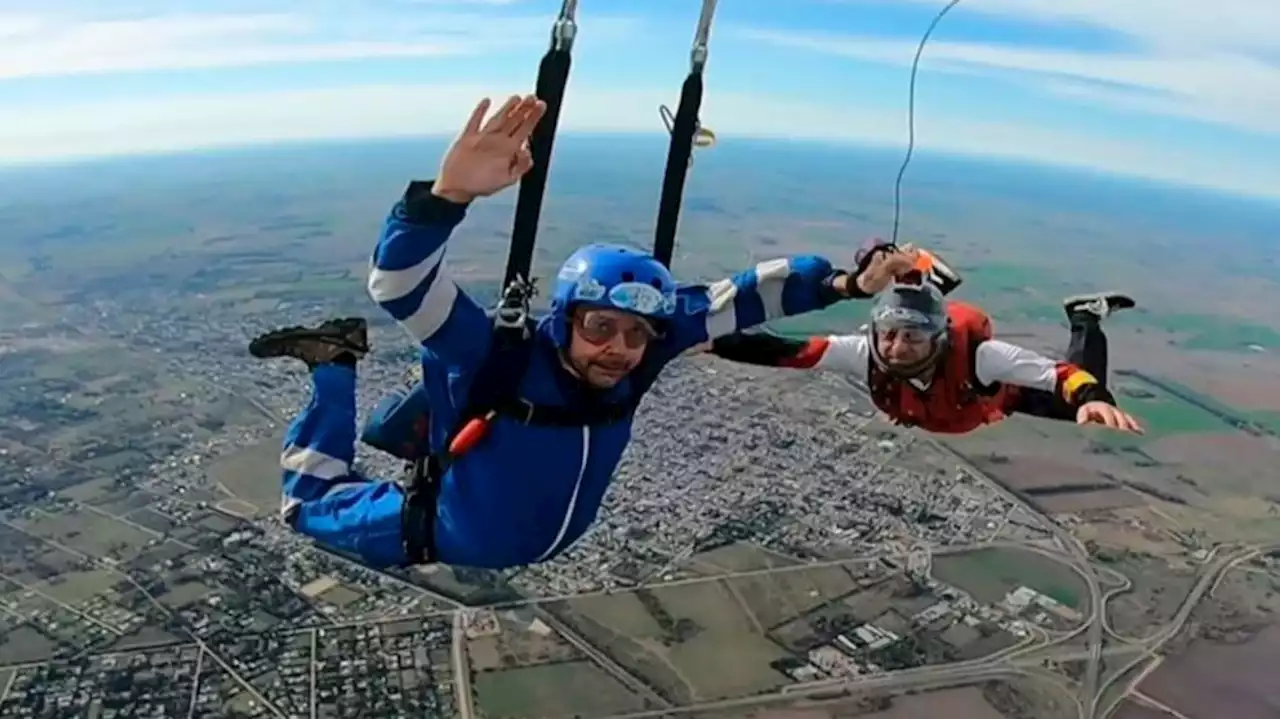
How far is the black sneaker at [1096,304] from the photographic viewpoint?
3.56 m

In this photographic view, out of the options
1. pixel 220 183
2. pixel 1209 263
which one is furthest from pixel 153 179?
pixel 1209 263

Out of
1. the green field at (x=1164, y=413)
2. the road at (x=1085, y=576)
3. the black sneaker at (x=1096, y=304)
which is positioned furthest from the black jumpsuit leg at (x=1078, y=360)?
the green field at (x=1164, y=413)

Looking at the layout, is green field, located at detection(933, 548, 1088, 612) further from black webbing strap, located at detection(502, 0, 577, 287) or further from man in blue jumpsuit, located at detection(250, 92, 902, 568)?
black webbing strap, located at detection(502, 0, 577, 287)

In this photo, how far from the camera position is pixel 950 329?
3.40 m

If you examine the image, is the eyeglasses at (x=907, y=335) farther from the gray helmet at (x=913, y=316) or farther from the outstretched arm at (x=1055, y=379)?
the outstretched arm at (x=1055, y=379)

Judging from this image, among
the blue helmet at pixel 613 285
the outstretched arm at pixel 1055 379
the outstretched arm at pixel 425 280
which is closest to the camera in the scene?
the outstretched arm at pixel 425 280

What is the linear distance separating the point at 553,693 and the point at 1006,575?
6.87 metres

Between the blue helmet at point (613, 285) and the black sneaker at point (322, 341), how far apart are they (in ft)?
2.61

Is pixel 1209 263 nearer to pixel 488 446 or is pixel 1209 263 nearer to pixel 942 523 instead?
pixel 942 523

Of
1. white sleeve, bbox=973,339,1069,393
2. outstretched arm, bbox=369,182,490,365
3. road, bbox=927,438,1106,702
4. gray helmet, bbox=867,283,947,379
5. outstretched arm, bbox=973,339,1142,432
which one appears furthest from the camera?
road, bbox=927,438,1106,702

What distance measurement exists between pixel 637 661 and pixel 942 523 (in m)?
6.70

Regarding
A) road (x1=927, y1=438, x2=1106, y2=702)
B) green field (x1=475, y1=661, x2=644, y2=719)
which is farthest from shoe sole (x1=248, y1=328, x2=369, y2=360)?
road (x1=927, y1=438, x2=1106, y2=702)

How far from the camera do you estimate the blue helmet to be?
8.39 ft

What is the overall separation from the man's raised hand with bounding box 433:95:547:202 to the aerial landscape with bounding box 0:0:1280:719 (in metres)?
0.59
